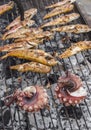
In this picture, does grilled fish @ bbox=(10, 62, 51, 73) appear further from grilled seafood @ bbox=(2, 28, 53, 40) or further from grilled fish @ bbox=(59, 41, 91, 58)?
grilled seafood @ bbox=(2, 28, 53, 40)

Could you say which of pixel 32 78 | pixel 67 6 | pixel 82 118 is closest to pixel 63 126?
pixel 82 118

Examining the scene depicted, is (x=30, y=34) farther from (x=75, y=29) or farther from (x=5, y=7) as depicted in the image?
(x=5, y=7)

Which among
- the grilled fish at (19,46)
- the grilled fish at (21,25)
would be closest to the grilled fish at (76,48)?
the grilled fish at (19,46)

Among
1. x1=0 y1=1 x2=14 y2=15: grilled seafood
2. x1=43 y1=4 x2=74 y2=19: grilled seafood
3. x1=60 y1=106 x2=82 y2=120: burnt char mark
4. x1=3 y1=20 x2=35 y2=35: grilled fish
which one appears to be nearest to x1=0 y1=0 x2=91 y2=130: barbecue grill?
x1=60 y1=106 x2=82 y2=120: burnt char mark

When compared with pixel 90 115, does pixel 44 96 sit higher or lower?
higher

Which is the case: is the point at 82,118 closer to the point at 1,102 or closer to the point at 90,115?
the point at 90,115

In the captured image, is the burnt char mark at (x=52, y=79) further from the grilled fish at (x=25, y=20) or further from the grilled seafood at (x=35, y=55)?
the grilled fish at (x=25, y=20)
